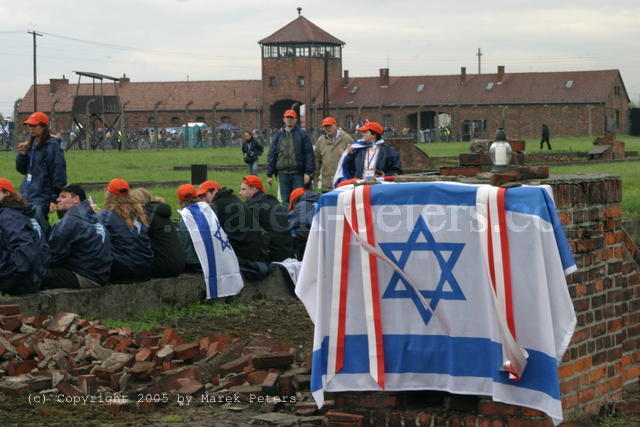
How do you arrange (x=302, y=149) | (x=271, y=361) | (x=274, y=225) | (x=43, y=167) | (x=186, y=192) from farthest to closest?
(x=302, y=149)
(x=274, y=225)
(x=43, y=167)
(x=186, y=192)
(x=271, y=361)

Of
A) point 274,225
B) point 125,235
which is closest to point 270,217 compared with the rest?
point 274,225

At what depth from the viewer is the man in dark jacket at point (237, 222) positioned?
1141cm

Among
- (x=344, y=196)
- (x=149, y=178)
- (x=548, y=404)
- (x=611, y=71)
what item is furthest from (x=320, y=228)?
(x=611, y=71)

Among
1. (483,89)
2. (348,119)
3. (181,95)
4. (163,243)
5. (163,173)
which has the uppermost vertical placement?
(181,95)

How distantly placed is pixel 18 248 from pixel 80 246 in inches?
31.7

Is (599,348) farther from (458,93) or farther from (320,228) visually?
(458,93)

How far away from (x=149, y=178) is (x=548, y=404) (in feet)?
73.9

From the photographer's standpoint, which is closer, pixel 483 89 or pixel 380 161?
pixel 380 161

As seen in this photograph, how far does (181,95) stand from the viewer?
89.6 m

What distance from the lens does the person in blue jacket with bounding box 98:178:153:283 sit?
10266mm

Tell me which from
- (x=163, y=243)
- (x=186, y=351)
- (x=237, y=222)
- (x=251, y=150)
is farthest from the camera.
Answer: (x=251, y=150)

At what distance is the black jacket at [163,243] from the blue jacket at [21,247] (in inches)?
56.5

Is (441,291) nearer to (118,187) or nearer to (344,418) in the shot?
(344,418)

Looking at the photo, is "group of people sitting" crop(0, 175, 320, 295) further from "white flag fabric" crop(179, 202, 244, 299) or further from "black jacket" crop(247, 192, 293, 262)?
"white flag fabric" crop(179, 202, 244, 299)
